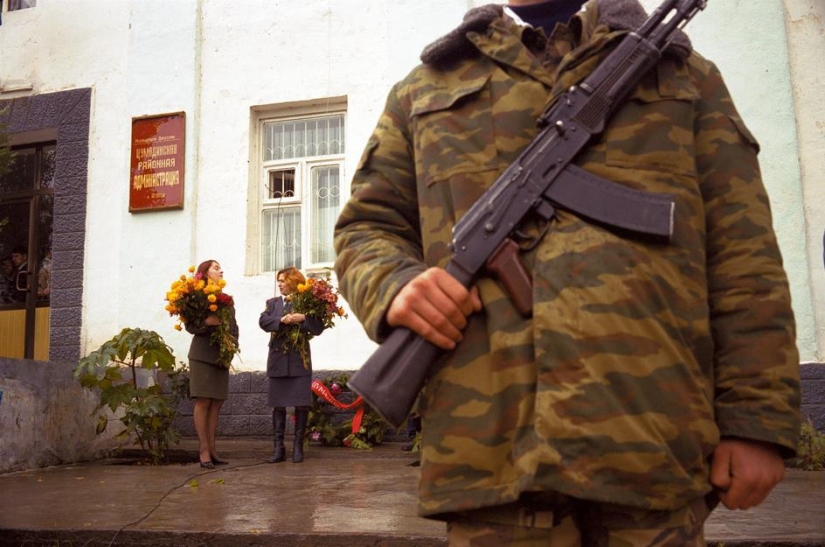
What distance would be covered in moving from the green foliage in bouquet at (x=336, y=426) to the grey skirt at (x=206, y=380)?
1.29 m

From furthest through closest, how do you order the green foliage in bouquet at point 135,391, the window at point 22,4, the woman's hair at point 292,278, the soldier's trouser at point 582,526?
1. the window at point 22,4
2. the woman's hair at point 292,278
3. the green foliage in bouquet at point 135,391
4. the soldier's trouser at point 582,526

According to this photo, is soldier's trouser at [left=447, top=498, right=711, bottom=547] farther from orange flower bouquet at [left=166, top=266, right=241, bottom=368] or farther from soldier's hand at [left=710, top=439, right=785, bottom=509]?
orange flower bouquet at [left=166, top=266, right=241, bottom=368]

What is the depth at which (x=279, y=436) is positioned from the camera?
6.84m

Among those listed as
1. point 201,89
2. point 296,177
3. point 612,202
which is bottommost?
point 612,202

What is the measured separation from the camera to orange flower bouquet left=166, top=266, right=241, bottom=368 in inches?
259

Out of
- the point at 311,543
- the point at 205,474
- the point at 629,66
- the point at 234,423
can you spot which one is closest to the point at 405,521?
the point at 311,543

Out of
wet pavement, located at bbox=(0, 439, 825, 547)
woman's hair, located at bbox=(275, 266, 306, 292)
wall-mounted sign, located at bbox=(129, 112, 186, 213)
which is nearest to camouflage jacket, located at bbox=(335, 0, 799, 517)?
wet pavement, located at bbox=(0, 439, 825, 547)

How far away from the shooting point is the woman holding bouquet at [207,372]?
21.8 feet

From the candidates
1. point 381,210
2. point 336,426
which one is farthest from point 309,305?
point 381,210

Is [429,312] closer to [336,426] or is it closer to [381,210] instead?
[381,210]

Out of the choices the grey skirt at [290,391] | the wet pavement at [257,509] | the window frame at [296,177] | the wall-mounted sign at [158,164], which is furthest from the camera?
the wall-mounted sign at [158,164]

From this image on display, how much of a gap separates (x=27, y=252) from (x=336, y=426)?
15.8 ft

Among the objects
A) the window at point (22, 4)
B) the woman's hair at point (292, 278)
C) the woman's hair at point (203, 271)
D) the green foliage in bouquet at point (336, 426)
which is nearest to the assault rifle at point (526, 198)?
the woman's hair at point (203, 271)

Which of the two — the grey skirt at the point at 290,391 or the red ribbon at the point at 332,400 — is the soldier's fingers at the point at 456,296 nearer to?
the grey skirt at the point at 290,391
